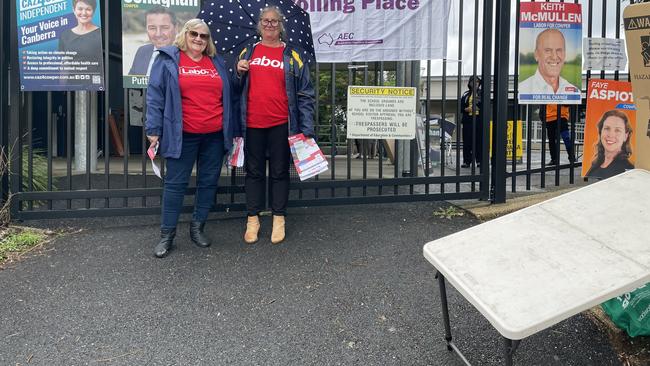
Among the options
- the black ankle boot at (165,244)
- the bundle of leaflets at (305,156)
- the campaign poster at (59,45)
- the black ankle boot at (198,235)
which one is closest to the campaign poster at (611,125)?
the bundle of leaflets at (305,156)

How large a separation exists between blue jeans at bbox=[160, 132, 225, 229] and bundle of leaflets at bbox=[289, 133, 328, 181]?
0.60 meters

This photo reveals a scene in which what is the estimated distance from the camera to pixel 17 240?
4027 millimetres

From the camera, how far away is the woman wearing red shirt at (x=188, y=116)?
12.0 ft

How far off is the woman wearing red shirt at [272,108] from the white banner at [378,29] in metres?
0.60

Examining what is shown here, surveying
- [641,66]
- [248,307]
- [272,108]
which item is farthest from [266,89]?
[641,66]

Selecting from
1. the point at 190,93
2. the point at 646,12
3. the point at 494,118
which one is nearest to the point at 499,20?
the point at 494,118

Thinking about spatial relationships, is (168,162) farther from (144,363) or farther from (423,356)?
(423,356)

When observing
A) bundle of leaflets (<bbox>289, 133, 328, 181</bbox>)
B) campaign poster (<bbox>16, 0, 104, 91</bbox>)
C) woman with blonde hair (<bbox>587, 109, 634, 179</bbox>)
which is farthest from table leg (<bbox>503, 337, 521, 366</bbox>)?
campaign poster (<bbox>16, 0, 104, 91</bbox>)

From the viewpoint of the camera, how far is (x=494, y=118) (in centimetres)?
519

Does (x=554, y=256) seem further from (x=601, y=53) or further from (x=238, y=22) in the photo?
(x=601, y=53)

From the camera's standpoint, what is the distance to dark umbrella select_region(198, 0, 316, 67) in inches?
162

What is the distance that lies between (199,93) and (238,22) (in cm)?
83

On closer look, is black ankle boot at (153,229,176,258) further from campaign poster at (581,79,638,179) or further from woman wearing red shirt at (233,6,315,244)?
campaign poster at (581,79,638,179)

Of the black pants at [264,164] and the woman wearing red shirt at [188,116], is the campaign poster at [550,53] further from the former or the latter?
the woman wearing red shirt at [188,116]
